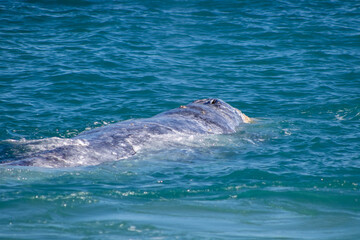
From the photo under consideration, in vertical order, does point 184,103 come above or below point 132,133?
below

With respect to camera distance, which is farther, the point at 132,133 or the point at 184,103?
the point at 184,103

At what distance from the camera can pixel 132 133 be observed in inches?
372

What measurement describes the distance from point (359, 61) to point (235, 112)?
312 inches

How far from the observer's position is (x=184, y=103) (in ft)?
47.2

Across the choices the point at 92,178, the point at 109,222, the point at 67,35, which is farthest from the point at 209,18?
the point at 109,222

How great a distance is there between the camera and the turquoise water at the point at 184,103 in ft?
20.5

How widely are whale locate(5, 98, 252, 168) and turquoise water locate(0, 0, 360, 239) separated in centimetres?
26

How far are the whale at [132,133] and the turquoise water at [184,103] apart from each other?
0.26 meters

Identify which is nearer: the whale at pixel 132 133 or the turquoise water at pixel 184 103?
the turquoise water at pixel 184 103

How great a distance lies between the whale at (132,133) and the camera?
812 centimetres

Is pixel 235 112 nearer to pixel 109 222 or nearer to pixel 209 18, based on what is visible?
pixel 109 222

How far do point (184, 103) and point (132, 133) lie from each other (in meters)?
5.09

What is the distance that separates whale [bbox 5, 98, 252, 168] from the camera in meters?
8.12

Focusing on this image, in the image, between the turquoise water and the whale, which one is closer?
the turquoise water
